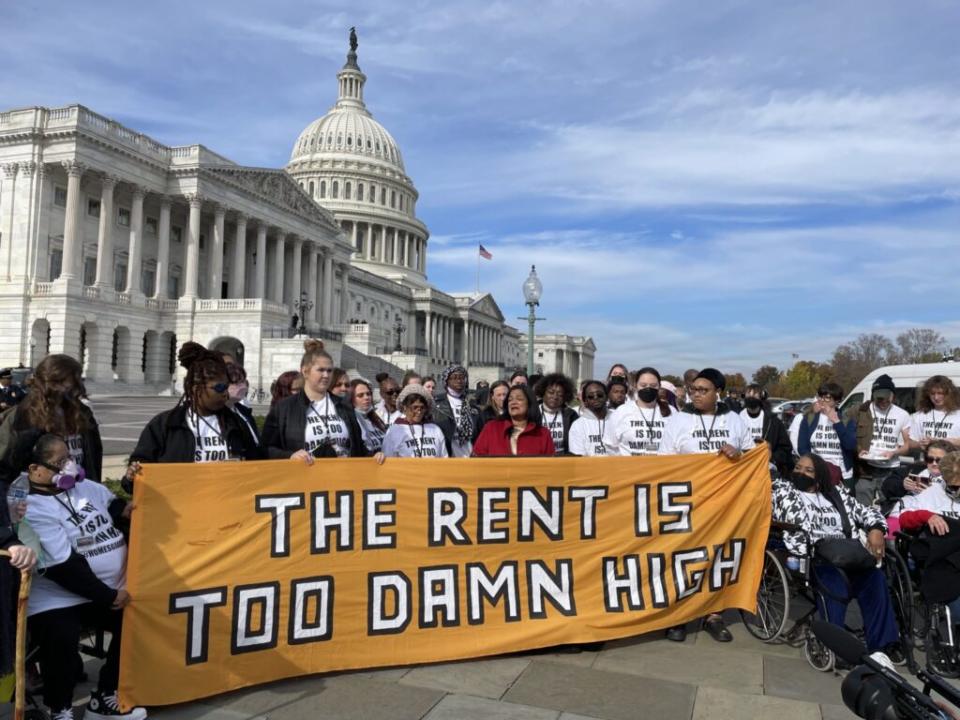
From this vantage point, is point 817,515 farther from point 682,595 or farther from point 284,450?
point 284,450

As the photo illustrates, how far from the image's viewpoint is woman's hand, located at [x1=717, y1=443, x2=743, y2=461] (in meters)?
6.73

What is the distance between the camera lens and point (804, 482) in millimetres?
6457

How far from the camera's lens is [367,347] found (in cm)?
6706

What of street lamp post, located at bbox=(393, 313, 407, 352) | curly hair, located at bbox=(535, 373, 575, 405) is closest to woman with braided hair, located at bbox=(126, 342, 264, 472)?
curly hair, located at bbox=(535, 373, 575, 405)

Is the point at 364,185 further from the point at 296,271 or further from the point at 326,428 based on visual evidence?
the point at 326,428

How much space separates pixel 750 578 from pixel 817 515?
83cm

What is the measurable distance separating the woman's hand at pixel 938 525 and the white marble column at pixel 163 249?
5434 cm

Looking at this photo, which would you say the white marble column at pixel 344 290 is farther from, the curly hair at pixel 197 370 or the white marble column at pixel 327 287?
the curly hair at pixel 197 370

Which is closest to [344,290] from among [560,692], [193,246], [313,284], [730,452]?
[313,284]

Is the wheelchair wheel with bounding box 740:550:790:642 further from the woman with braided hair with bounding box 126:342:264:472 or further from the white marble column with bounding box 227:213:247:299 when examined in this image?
the white marble column with bounding box 227:213:247:299

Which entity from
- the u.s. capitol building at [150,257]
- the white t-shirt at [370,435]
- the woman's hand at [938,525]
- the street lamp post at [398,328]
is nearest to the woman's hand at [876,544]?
the woman's hand at [938,525]

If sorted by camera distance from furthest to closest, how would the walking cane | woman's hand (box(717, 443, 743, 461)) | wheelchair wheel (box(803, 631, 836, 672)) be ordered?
woman's hand (box(717, 443, 743, 461))
wheelchair wheel (box(803, 631, 836, 672))
the walking cane

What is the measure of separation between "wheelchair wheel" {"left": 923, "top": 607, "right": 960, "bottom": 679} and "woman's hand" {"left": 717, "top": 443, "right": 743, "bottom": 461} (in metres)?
1.83

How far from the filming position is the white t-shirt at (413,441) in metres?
6.87
